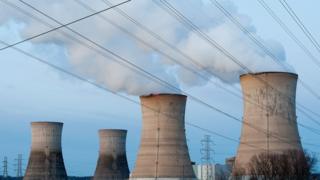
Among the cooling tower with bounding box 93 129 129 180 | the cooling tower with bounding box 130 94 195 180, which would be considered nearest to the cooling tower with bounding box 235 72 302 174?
the cooling tower with bounding box 130 94 195 180

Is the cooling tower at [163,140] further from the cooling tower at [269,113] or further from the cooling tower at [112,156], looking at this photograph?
the cooling tower at [112,156]

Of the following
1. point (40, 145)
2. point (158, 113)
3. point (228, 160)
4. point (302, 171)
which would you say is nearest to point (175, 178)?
point (158, 113)

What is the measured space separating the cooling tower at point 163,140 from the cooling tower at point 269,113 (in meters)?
4.15

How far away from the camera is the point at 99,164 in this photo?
38438mm

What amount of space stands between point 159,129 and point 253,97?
5457mm

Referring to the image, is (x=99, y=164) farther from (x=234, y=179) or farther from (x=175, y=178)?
(x=234, y=179)

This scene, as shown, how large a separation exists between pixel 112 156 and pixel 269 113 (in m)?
16.3

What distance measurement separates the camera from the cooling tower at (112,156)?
3712cm

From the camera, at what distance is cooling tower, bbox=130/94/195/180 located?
88.6 ft

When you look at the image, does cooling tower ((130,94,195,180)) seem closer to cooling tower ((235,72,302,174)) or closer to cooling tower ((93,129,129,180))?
cooling tower ((235,72,302,174))

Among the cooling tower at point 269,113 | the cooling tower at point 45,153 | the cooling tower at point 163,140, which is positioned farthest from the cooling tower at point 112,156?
the cooling tower at point 269,113

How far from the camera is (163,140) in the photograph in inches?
1072

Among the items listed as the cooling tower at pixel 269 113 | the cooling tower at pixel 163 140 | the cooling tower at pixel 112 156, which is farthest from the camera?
the cooling tower at pixel 112 156

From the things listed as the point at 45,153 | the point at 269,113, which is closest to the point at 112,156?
the point at 45,153
